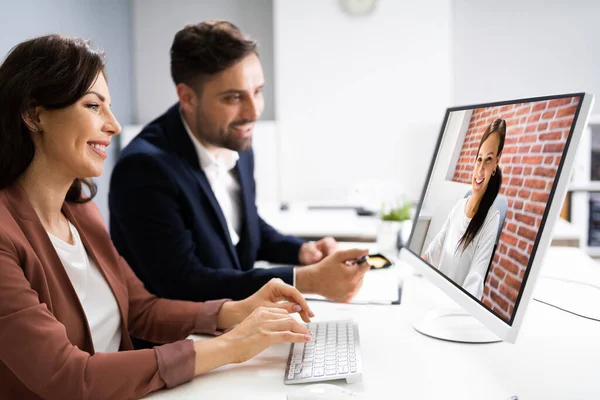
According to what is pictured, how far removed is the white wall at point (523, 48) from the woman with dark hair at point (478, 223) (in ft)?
11.0

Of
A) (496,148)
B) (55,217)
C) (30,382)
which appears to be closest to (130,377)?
(30,382)

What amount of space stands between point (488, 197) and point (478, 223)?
5 centimetres

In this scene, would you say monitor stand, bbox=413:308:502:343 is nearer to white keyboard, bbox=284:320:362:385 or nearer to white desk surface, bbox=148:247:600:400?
white desk surface, bbox=148:247:600:400

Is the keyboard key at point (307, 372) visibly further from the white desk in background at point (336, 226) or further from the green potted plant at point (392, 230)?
the white desk in background at point (336, 226)

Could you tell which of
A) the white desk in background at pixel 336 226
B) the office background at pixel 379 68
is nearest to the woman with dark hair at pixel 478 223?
the white desk in background at pixel 336 226

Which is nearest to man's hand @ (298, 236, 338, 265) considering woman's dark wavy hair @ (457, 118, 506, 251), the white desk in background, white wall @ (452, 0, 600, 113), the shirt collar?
the shirt collar

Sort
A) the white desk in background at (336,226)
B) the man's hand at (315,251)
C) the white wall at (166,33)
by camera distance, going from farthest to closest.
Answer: the white wall at (166,33)
the white desk in background at (336,226)
the man's hand at (315,251)

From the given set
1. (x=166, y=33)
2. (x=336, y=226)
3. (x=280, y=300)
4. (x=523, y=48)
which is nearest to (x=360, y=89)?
(x=523, y=48)

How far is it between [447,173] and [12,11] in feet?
8.99

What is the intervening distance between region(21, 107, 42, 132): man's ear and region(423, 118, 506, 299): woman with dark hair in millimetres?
815

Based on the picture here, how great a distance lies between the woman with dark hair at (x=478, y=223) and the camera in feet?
3.25

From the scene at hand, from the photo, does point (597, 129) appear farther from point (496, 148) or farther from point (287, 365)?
point (287, 365)

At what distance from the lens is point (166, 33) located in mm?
4457

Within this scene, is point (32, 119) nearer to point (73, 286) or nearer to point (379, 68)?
point (73, 286)
